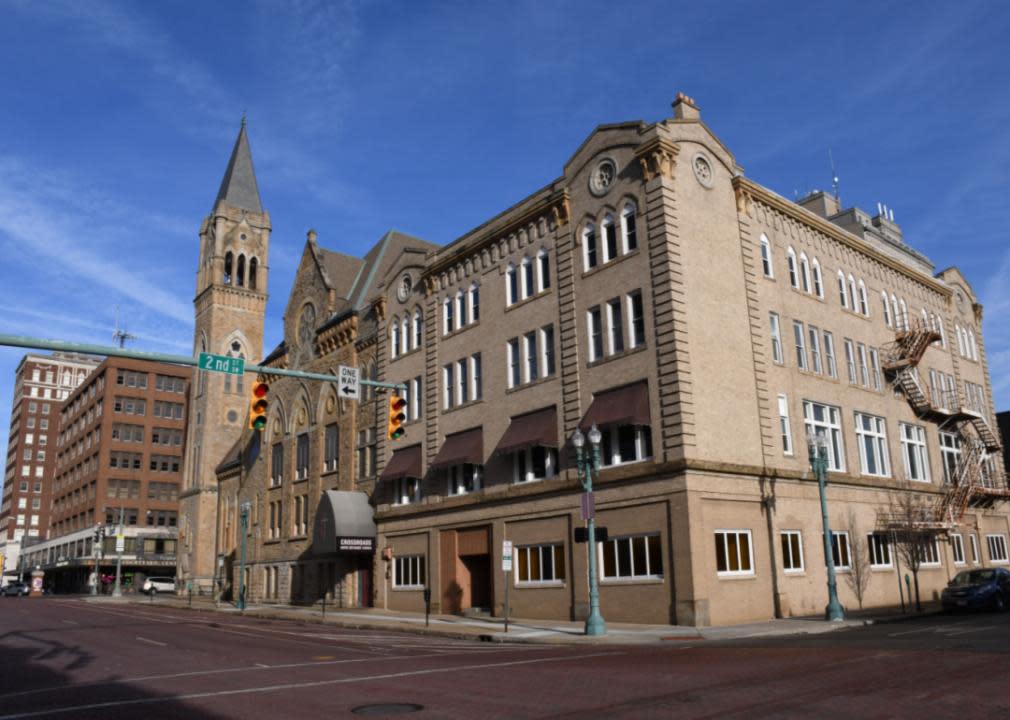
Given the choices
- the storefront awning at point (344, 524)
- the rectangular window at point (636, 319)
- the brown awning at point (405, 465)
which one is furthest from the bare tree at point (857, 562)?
the storefront awning at point (344, 524)

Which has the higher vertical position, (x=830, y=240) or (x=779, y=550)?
(x=830, y=240)

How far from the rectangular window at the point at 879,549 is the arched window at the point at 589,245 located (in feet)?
53.3

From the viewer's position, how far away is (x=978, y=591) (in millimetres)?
29688

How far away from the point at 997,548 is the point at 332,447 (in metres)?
37.3

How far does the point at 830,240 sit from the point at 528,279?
1418 centimetres

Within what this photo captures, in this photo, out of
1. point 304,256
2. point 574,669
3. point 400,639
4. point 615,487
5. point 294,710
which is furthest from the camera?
point 304,256

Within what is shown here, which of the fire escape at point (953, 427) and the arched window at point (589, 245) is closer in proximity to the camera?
the arched window at point (589, 245)

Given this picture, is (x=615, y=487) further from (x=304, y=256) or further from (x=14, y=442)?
(x=14, y=442)

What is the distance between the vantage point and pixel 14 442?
165 meters

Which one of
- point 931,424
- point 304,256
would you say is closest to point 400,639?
point 931,424

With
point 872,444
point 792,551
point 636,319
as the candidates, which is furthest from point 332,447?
point 872,444

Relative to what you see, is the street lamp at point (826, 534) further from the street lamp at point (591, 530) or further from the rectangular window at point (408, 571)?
the rectangular window at point (408, 571)

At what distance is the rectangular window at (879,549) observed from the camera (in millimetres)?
→ 34603

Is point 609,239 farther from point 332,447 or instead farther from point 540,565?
point 332,447
